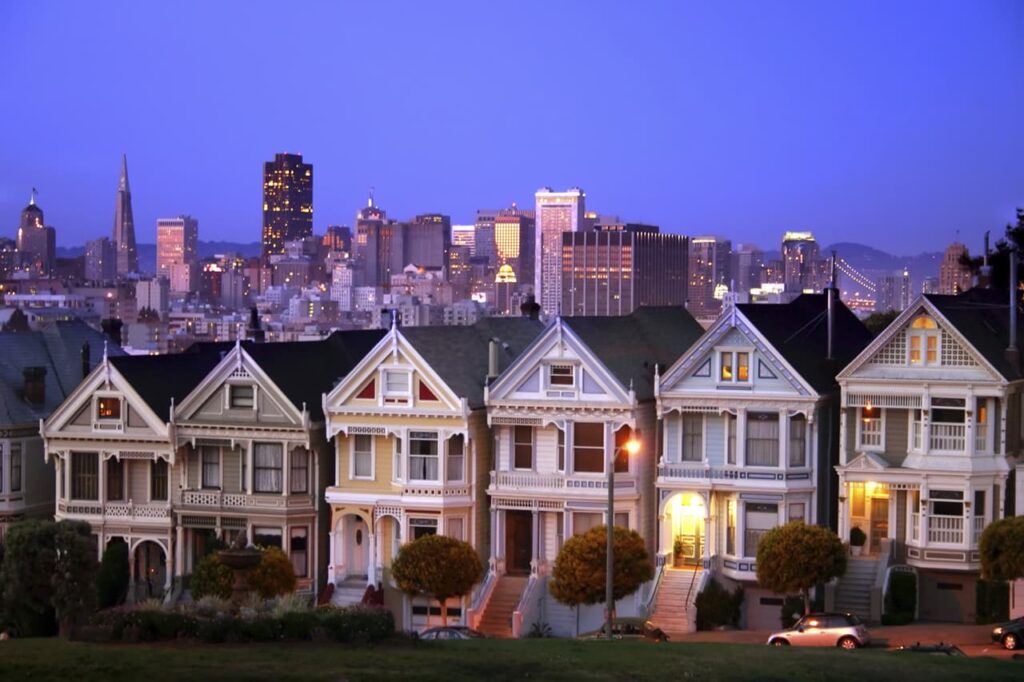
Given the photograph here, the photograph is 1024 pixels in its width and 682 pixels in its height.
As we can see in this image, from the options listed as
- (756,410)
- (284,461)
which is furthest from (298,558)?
(756,410)

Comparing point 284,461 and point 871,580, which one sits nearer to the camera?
point 871,580

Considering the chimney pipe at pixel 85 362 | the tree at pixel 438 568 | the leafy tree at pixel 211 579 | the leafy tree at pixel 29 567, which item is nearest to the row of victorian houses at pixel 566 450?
the tree at pixel 438 568

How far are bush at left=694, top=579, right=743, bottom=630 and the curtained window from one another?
1122cm

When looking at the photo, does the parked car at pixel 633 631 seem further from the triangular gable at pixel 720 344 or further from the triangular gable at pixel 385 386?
the triangular gable at pixel 385 386

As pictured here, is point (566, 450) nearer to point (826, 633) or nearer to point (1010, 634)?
point (826, 633)

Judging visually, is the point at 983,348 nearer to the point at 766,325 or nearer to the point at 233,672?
the point at 766,325

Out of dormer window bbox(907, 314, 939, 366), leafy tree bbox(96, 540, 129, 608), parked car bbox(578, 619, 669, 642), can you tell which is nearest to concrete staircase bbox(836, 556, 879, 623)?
dormer window bbox(907, 314, 939, 366)

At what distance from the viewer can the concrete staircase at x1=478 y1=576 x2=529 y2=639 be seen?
150 ft

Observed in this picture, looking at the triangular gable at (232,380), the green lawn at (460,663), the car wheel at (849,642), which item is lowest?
the car wheel at (849,642)

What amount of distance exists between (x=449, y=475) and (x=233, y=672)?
720 inches

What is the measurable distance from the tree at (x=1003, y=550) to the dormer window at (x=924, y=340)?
406cm

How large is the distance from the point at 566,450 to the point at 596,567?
3.70 m

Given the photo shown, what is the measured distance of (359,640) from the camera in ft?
108

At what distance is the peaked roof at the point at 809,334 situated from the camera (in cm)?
4553
